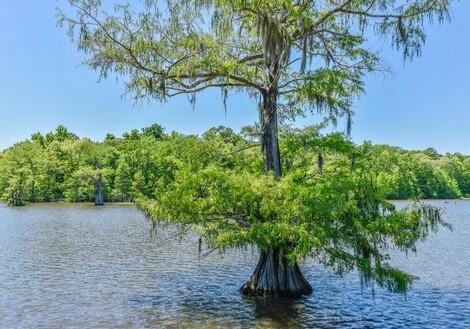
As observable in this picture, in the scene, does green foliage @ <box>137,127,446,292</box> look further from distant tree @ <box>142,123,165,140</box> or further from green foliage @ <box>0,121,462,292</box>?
distant tree @ <box>142,123,165,140</box>

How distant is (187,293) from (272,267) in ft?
10.6

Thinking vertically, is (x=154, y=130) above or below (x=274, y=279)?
Answer: above

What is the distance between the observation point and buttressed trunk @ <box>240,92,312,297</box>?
1405 centimetres

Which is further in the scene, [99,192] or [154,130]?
[154,130]

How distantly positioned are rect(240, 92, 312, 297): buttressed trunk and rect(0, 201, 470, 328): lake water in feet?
1.66

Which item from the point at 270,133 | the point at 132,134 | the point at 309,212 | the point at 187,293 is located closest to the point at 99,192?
the point at 132,134

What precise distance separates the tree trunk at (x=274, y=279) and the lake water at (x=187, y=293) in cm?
48

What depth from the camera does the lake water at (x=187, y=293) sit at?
12266 millimetres

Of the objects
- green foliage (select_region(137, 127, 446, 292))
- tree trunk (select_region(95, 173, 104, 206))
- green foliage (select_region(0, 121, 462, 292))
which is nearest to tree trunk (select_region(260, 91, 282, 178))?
green foliage (select_region(0, 121, 462, 292))

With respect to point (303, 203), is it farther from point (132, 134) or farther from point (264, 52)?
point (132, 134)

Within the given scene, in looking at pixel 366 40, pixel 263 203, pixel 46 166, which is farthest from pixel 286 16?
pixel 46 166

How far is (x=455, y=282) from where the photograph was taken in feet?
56.6

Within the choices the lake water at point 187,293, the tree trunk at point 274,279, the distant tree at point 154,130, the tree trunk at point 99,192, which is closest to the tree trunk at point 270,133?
the tree trunk at point 274,279

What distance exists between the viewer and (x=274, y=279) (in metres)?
14.1
